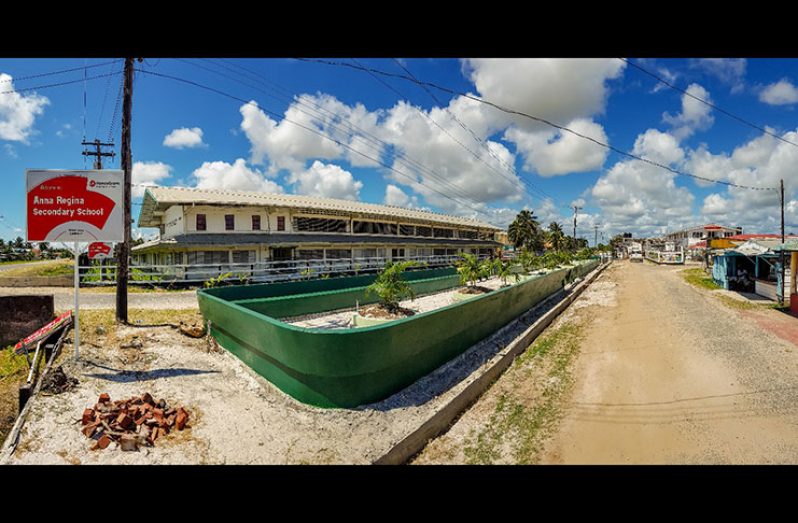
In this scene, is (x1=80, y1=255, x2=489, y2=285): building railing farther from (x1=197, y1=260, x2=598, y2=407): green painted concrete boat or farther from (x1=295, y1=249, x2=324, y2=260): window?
(x1=197, y1=260, x2=598, y2=407): green painted concrete boat

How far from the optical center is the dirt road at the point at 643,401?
225 inches

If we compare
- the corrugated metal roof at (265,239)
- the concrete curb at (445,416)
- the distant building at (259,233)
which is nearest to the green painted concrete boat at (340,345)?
the concrete curb at (445,416)

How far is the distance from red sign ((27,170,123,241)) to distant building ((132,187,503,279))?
38.5 feet

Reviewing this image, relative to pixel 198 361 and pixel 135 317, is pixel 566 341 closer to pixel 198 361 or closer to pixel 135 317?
pixel 198 361

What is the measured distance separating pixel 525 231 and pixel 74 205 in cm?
7466

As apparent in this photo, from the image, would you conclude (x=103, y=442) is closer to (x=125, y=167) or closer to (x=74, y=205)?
(x=74, y=205)

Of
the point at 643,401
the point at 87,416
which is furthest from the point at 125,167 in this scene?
the point at 643,401

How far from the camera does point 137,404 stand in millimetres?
5809

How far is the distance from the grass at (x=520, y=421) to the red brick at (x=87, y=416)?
5555 mm

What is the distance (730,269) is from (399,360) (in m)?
27.1

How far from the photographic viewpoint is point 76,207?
24.1 feet

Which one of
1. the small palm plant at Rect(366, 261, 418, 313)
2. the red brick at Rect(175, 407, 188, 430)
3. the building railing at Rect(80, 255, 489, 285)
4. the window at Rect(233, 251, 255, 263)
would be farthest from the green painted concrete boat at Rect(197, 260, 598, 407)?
the window at Rect(233, 251, 255, 263)

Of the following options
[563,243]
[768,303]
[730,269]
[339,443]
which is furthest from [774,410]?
[563,243]

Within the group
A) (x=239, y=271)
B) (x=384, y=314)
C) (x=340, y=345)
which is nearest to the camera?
(x=340, y=345)
